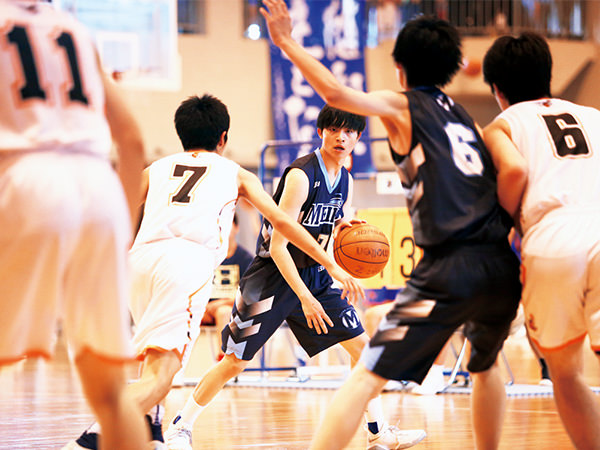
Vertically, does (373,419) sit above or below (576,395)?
below

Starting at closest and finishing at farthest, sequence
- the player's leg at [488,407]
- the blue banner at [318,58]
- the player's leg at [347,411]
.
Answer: the player's leg at [347,411]
the player's leg at [488,407]
the blue banner at [318,58]

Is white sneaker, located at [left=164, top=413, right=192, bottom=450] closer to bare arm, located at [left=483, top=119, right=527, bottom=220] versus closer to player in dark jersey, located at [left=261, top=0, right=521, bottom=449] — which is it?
player in dark jersey, located at [left=261, top=0, right=521, bottom=449]

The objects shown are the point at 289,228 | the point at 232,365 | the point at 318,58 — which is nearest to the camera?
the point at 289,228

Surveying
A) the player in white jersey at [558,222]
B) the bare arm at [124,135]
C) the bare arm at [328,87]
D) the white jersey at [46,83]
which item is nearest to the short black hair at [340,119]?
the player in white jersey at [558,222]

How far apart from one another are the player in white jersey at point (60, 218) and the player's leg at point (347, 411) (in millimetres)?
719

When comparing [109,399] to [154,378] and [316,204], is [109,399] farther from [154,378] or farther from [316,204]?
[316,204]

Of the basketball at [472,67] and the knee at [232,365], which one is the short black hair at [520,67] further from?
the basketball at [472,67]

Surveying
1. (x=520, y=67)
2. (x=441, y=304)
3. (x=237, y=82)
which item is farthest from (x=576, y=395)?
(x=237, y=82)

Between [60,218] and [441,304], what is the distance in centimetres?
133

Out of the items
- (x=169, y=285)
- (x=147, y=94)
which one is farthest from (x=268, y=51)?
(x=169, y=285)

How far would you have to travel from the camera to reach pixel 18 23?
7.02ft

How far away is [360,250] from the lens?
4602 mm

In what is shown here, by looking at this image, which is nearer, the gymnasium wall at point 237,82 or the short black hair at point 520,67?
the short black hair at point 520,67

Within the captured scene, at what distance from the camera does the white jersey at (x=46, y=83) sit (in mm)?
2107
